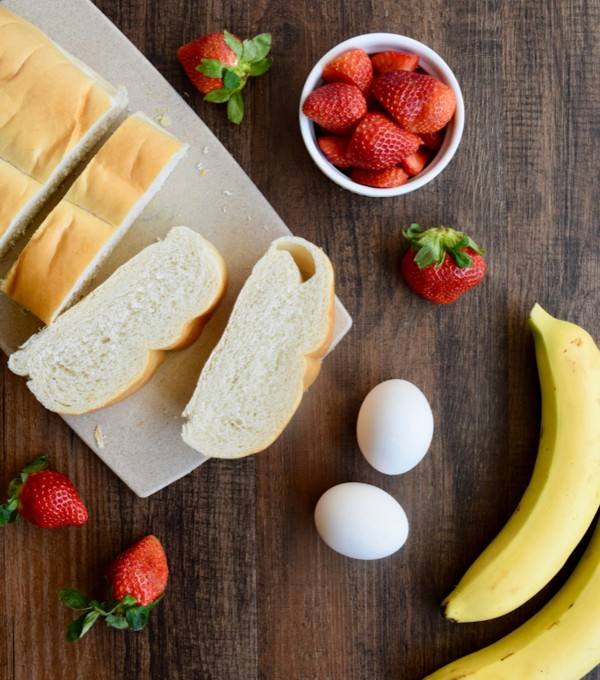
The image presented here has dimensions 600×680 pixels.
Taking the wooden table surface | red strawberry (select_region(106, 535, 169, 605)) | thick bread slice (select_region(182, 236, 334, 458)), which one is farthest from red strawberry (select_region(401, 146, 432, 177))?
red strawberry (select_region(106, 535, 169, 605))

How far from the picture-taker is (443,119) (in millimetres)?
1491

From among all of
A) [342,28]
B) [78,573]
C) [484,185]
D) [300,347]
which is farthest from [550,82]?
[78,573]

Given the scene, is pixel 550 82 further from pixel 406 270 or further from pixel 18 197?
Answer: pixel 18 197

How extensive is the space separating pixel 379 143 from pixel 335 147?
0.12 metres

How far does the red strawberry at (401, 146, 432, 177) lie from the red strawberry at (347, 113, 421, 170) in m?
0.03

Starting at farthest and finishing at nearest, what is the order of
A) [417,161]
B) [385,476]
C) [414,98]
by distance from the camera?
[385,476] → [417,161] → [414,98]

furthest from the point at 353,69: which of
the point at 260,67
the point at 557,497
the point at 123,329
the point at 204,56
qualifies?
the point at 557,497

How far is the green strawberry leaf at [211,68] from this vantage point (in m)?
1.51

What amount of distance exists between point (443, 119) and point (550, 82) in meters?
0.38

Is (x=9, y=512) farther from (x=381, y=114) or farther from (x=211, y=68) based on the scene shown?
(x=381, y=114)

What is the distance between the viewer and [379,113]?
150 cm

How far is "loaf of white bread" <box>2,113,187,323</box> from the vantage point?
1.49 metres

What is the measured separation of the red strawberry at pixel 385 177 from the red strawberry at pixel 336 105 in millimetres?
111

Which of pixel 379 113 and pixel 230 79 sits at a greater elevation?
Answer: pixel 230 79
